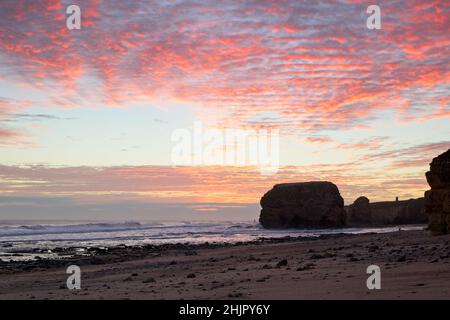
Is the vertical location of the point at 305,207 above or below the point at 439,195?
below

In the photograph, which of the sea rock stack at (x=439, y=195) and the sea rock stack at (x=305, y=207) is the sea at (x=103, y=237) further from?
the sea rock stack at (x=439, y=195)

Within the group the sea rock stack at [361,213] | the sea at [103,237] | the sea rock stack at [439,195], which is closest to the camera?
the sea rock stack at [439,195]

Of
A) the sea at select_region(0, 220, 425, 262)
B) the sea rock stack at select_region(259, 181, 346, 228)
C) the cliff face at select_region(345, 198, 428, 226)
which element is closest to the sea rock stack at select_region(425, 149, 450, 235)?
the sea at select_region(0, 220, 425, 262)

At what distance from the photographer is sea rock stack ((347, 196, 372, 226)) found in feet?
367

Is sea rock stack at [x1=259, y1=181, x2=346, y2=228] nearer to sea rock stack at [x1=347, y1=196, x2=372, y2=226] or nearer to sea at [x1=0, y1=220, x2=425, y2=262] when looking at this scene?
sea rock stack at [x1=347, y1=196, x2=372, y2=226]

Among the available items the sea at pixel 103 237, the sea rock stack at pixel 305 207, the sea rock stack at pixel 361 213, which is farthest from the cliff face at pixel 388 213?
the sea at pixel 103 237

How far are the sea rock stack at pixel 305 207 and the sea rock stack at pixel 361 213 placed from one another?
12.6 m

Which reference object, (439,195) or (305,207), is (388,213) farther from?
(439,195)

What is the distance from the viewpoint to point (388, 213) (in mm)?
111688

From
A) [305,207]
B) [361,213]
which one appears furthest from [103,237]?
[361,213]

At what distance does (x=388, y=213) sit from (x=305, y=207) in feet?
81.6

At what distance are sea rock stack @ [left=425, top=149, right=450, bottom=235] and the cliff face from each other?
82.5 meters

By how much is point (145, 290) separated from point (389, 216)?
10695cm

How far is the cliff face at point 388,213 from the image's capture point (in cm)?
10527
